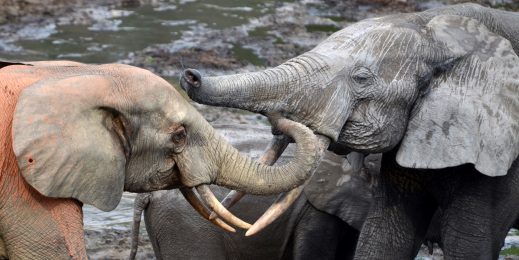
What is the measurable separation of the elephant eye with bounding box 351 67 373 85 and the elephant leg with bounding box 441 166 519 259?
68cm

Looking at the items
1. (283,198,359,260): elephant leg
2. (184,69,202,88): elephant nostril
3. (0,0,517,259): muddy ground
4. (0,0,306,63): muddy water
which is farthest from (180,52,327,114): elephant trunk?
(0,0,306,63): muddy water

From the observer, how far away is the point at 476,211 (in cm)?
728

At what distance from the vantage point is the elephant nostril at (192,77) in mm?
6402

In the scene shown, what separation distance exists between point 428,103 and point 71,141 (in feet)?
7.02

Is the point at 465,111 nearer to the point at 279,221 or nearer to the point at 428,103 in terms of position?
the point at 428,103

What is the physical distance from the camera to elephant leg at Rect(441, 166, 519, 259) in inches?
286

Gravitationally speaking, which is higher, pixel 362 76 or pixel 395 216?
pixel 362 76

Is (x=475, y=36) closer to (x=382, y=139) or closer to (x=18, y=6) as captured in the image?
(x=382, y=139)

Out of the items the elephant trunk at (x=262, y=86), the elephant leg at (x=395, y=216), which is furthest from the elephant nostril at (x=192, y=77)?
the elephant leg at (x=395, y=216)

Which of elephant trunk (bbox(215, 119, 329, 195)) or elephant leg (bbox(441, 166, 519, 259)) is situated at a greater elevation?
elephant trunk (bbox(215, 119, 329, 195))

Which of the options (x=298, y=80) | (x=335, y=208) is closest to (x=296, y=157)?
(x=298, y=80)

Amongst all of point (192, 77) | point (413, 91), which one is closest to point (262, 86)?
point (192, 77)

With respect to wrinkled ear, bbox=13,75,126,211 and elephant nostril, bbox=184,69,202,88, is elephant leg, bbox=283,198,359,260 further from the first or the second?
wrinkled ear, bbox=13,75,126,211

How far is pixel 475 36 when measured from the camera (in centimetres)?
Answer: 724
